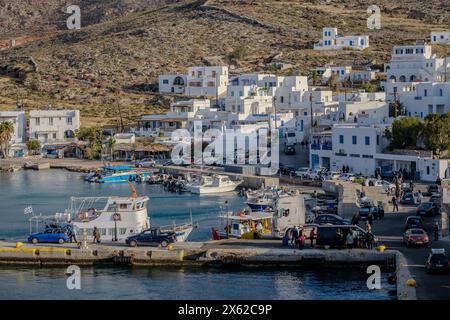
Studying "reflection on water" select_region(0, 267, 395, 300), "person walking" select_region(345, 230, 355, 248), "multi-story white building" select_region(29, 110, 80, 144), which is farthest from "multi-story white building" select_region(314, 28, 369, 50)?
"reflection on water" select_region(0, 267, 395, 300)

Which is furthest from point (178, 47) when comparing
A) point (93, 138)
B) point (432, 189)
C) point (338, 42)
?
point (432, 189)

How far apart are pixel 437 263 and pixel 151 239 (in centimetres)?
1078

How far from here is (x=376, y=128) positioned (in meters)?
57.6

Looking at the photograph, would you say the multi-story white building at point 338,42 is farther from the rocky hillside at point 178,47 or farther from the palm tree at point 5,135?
the palm tree at point 5,135

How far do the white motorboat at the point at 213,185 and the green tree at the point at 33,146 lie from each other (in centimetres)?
2401

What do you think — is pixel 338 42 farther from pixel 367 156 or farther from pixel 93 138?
pixel 367 156

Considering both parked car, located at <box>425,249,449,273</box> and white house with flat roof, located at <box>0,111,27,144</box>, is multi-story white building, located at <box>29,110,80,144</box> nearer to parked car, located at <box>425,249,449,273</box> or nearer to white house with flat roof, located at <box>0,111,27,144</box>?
white house with flat roof, located at <box>0,111,27,144</box>

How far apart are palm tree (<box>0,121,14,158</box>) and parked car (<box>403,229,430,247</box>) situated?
1890 inches

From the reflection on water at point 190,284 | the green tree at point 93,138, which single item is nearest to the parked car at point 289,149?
the green tree at point 93,138

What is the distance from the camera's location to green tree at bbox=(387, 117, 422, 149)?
56531 mm

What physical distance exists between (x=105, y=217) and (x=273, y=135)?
98.3 feet
